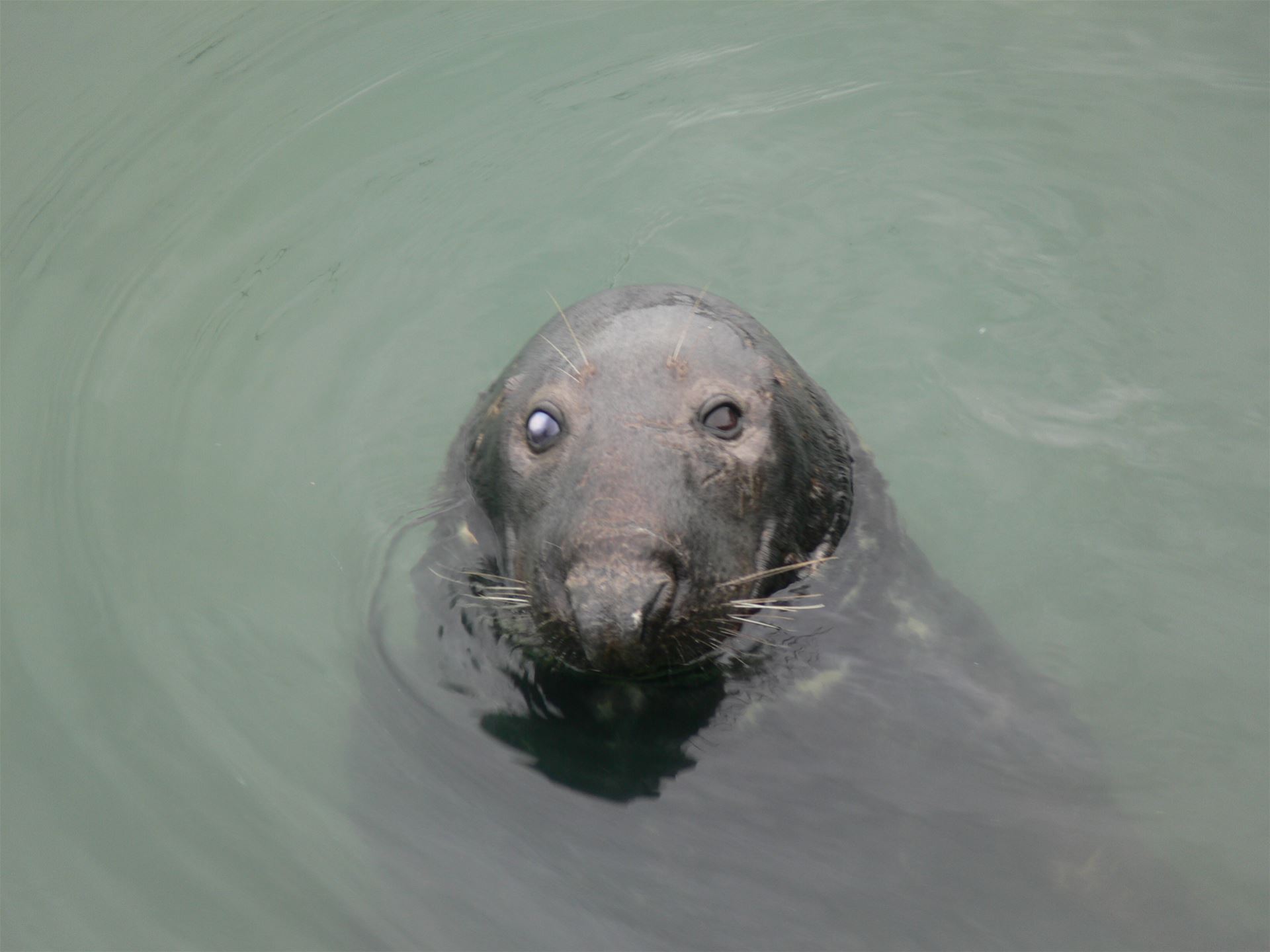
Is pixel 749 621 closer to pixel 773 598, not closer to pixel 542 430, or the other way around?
pixel 773 598

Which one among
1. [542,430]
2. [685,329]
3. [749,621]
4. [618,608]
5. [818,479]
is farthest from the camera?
[818,479]

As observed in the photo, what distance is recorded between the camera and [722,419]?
190 inches

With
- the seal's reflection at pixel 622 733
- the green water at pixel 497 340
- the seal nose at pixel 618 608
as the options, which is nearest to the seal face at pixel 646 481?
the seal nose at pixel 618 608

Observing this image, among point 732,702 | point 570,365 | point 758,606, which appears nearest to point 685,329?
point 570,365

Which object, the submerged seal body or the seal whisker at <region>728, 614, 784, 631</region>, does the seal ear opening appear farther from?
the seal whisker at <region>728, 614, 784, 631</region>

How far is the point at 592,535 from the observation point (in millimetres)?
4242

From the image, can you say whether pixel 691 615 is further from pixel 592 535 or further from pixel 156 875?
pixel 156 875

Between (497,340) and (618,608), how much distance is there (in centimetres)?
392

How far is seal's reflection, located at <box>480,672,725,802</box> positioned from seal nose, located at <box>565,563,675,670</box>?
76 centimetres

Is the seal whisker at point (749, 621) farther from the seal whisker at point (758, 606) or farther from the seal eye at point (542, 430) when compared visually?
the seal eye at point (542, 430)

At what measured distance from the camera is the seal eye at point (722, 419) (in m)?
4.79

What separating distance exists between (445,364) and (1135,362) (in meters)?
3.95

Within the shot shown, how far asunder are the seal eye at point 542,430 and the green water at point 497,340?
1289 millimetres

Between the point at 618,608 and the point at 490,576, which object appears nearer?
the point at 618,608
